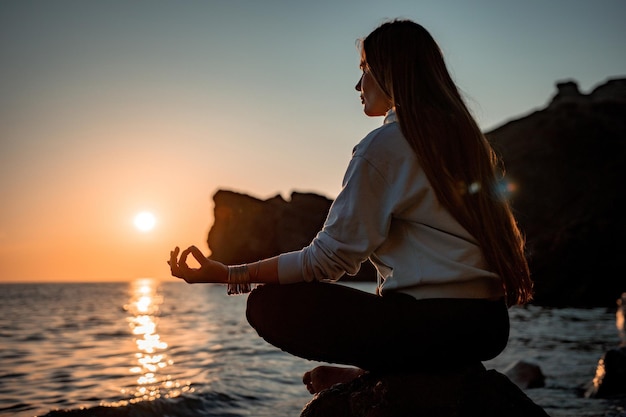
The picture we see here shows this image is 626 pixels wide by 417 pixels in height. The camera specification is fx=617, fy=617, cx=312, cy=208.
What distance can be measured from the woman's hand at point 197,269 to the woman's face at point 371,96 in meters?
1.05

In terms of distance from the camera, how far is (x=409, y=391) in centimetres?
282

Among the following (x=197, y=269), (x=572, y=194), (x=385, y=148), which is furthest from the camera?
(x=572, y=194)

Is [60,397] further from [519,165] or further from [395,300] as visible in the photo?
[519,165]

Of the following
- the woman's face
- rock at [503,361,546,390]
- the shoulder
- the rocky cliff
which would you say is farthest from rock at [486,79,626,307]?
the shoulder

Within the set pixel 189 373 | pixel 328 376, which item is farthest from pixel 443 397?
pixel 189 373

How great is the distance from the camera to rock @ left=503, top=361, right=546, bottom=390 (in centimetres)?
928

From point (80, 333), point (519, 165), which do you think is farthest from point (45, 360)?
point (519, 165)

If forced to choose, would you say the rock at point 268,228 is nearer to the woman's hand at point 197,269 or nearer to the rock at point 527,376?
the rock at point 527,376

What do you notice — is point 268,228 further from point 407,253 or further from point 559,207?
point 407,253

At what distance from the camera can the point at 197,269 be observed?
275 centimetres

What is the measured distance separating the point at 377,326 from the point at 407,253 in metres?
0.33

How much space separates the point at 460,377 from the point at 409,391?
0.25m

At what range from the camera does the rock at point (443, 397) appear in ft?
9.21

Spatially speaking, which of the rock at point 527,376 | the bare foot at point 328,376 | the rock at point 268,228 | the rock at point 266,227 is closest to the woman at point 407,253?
the bare foot at point 328,376
